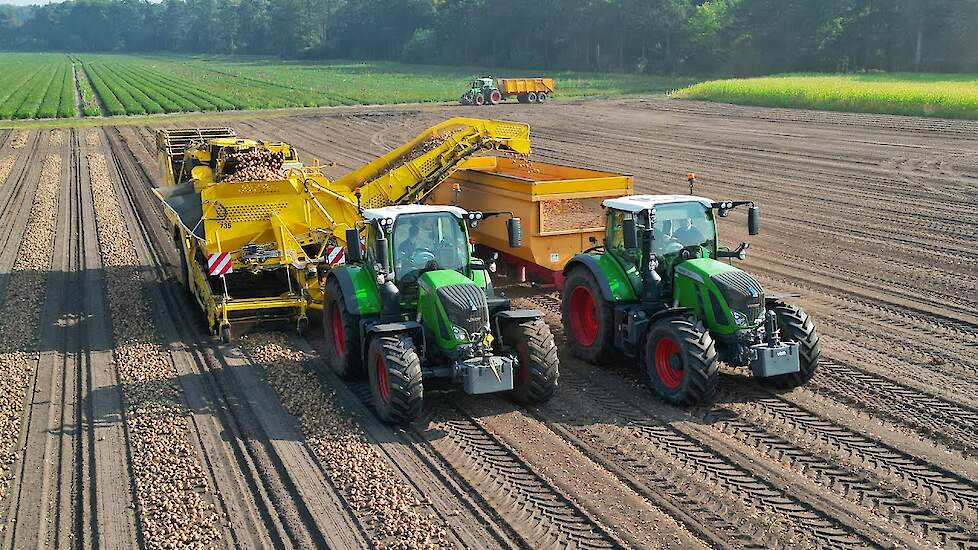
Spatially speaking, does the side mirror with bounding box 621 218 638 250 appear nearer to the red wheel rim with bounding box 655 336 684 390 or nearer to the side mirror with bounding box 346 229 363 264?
the red wheel rim with bounding box 655 336 684 390

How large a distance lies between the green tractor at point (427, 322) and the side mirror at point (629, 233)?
49.1 inches

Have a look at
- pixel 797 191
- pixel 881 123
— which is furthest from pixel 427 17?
pixel 797 191

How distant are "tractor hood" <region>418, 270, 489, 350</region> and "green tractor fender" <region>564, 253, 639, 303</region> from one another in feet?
6.02

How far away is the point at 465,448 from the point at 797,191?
52.6 ft

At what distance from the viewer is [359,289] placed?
10.8 m

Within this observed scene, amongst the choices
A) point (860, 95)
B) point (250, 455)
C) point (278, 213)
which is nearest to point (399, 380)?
point (250, 455)

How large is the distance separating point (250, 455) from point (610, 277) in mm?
4514

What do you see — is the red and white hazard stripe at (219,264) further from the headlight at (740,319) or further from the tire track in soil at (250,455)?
the headlight at (740,319)

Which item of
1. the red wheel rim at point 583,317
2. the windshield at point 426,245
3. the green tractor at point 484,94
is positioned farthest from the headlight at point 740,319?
the green tractor at point 484,94

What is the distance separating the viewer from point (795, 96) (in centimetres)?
4172

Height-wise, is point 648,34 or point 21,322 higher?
point 648,34

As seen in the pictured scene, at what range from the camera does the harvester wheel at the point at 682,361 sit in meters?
9.40

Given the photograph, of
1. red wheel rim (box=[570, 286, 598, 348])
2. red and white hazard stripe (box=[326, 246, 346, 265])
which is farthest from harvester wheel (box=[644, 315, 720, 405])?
red and white hazard stripe (box=[326, 246, 346, 265])

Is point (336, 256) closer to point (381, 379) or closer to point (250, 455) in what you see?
point (381, 379)
